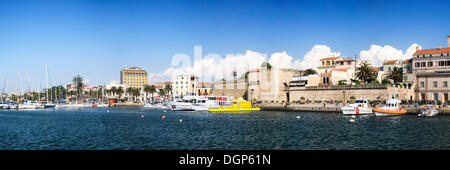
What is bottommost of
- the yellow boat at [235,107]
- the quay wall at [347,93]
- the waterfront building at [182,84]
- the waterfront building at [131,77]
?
the yellow boat at [235,107]

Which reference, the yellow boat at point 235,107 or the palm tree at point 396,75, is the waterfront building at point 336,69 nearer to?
the palm tree at point 396,75

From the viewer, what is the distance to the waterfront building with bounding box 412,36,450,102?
185 ft

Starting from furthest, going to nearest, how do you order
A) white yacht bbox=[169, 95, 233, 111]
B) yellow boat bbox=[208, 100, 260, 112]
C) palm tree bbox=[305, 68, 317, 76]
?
palm tree bbox=[305, 68, 317, 76], white yacht bbox=[169, 95, 233, 111], yellow boat bbox=[208, 100, 260, 112]

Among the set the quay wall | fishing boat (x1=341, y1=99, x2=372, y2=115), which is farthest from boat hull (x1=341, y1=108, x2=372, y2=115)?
the quay wall

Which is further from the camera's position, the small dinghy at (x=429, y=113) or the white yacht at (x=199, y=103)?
the white yacht at (x=199, y=103)

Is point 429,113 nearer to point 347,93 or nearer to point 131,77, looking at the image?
point 347,93

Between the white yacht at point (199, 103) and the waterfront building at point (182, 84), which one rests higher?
the waterfront building at point (182, 84)

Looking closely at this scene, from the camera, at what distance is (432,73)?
190 feet

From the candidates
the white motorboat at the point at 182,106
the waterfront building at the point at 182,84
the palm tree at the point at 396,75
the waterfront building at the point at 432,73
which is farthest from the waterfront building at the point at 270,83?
the waterfront building at the point at 182,84

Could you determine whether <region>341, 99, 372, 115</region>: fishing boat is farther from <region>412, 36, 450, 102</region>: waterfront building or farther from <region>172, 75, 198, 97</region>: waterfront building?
<region>172, 75, 198, 97</region>: waterfront building

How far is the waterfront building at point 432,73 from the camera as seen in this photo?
185ft

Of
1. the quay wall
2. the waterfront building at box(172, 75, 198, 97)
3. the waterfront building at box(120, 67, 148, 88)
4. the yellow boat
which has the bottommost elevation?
the yellow boat
